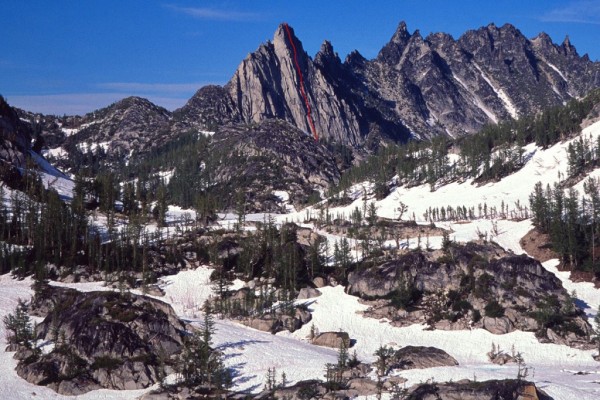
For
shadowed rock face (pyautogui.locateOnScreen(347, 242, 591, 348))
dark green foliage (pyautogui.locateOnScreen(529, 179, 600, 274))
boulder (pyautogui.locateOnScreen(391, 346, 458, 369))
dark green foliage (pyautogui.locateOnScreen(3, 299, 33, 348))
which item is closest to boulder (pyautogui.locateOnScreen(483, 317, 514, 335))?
shadowed rock face (pyautogui.locateOnScreen(347, 242, 591, 348))

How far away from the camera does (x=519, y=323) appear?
294ft

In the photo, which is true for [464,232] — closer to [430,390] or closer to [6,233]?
[430,390]

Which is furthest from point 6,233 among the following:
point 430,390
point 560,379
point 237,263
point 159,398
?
Result: point 560,379

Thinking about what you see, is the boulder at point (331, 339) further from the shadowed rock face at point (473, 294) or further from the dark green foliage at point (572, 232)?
the dark green foliage at point (572, 232)

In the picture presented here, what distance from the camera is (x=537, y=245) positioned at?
133 meters

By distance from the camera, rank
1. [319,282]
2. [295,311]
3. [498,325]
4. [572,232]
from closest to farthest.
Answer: [498,325] < [295,311] < [319,282] < [572,232]

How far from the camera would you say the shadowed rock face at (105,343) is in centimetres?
6431

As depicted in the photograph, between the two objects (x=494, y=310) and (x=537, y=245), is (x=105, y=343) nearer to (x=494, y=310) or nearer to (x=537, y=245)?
(x=494, y=310)

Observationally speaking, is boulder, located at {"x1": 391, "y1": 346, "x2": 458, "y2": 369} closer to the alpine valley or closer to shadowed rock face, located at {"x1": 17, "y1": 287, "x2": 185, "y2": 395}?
the alpine valley

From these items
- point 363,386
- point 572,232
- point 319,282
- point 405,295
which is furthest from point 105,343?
point 572,232

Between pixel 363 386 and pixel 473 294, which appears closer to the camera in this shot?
pixel 363 386

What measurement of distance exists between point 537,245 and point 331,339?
244 feet

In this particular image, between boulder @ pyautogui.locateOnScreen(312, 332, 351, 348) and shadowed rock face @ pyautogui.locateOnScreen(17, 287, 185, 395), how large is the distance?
888 inches

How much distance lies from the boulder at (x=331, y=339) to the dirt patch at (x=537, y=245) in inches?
2567
